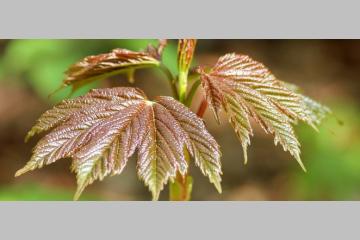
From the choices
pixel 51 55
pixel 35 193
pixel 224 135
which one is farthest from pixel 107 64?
pixel 51 55

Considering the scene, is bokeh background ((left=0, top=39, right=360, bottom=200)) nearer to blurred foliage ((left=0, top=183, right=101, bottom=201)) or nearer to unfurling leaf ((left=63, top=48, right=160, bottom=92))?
blurred foliage ((left=0, top=183, right=101, bottom=201))

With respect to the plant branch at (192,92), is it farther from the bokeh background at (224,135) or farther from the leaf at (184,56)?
the bokeh background at (224,135)

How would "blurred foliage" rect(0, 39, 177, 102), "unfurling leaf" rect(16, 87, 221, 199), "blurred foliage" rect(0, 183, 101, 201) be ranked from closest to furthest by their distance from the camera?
"unfurling leaf" rect(16, 87, 221, 199)
"blurred foliage" rect(0, 183, 101, 201)
"blurred foliage" rect(0, 39, 177, 102)

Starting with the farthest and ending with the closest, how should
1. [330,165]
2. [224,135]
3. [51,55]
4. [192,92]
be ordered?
[51,55] → [224,135] → [330,165] → [192,92]

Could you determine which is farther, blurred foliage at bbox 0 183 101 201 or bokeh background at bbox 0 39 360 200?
bokeh background at bbox 0 39 360 200

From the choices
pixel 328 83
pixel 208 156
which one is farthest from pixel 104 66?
pixel 328 83

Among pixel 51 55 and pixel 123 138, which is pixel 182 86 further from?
A: pixel 51 55

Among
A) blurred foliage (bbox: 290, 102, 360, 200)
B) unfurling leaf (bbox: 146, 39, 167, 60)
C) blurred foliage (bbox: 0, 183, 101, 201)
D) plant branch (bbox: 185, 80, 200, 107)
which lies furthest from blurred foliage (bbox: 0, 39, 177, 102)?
plant branch (bbox: 185, 80, 200, 107)
